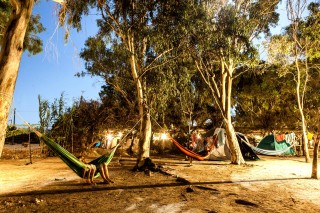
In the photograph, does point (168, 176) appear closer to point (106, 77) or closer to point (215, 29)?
point (215, 29)

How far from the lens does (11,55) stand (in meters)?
2.39

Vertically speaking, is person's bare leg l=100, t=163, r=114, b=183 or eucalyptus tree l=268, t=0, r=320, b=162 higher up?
eucalyptus tree l=268, t=0, r=320, b=162

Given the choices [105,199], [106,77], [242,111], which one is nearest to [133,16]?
[106,77]

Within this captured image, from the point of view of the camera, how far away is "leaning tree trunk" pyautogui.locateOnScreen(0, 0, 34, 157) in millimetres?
2336

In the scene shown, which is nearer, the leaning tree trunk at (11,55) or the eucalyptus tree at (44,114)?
the leaning tree trunk at (11,55)

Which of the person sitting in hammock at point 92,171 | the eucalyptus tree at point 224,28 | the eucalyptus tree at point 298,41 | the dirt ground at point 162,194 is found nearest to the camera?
the dirt ground at point 162,194

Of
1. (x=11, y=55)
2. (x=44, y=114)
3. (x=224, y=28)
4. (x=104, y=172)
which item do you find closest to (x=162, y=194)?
(x=104, y=172)

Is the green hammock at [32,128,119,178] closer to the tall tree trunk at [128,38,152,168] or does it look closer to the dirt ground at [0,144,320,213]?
the dirt ground at [0,144,320,213]

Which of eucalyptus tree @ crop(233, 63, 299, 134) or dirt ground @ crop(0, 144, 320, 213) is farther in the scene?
eucalyptus tree @ crop(233, 63, 299, 134)

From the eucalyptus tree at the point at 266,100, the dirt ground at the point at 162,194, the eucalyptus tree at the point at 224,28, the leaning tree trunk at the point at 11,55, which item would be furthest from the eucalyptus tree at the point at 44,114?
the eucalyptus tree at the point at 266,100

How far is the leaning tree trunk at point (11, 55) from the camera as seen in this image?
234cm

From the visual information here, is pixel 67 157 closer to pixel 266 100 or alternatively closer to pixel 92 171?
pixel 92 171

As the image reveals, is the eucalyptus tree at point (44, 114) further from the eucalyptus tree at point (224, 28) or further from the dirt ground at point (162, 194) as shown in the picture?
the eucalyptus tree at point (224, 28)

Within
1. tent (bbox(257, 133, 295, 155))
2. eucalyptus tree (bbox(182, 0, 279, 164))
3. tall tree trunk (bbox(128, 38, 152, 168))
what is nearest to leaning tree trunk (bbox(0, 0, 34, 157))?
tall tree trunk (bbox(128, 38, 152, 168))
